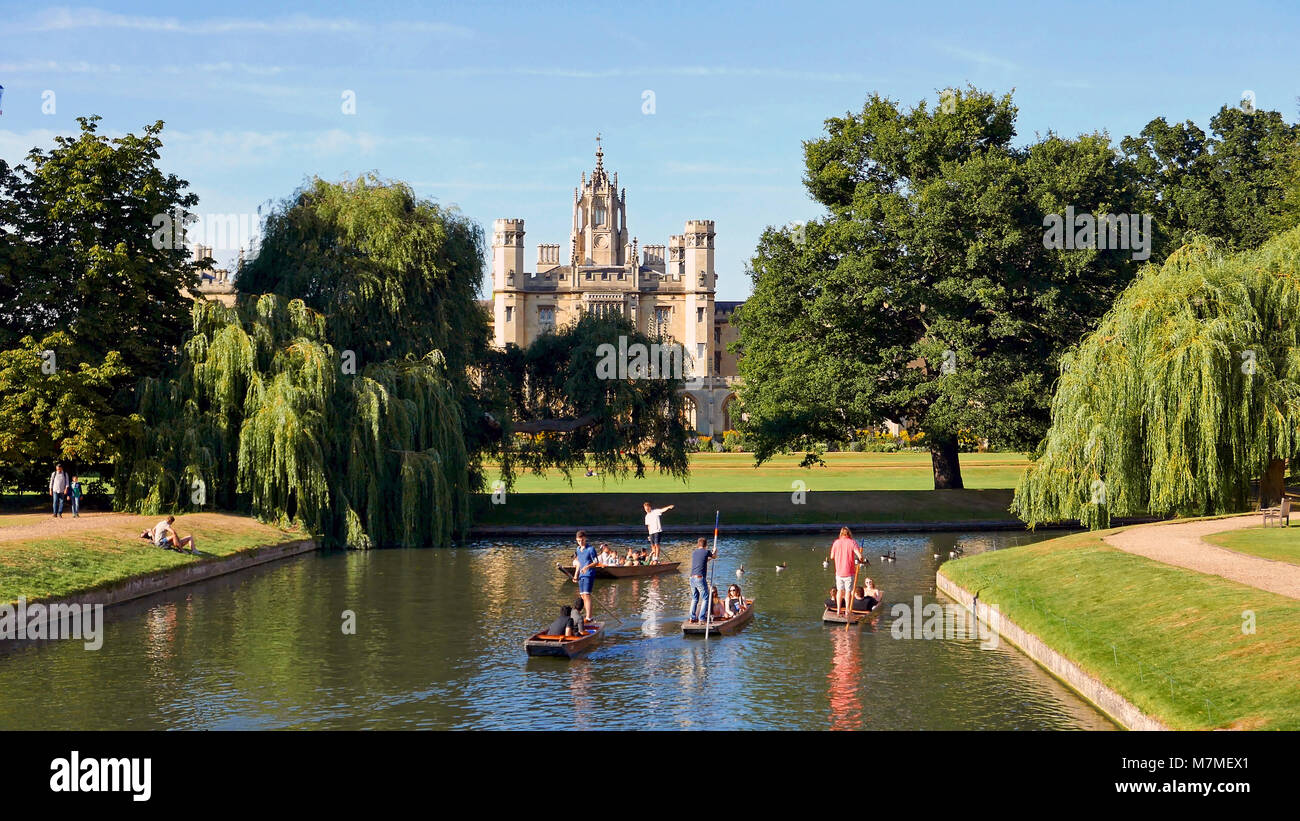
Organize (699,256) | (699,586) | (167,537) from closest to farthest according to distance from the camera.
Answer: (699,586)
(167,537)
(699,256)

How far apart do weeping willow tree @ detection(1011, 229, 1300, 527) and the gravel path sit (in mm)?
851

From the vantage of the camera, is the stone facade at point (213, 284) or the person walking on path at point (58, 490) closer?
the person walking on path at point (58, 490)

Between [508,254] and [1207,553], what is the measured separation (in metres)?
112

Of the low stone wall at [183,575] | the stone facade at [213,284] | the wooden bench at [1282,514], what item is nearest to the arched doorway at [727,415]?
the stone facade at [213,284]

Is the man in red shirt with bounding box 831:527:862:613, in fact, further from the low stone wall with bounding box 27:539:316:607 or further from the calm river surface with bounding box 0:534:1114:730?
the low stone wall with bounding box 27:539:316:607

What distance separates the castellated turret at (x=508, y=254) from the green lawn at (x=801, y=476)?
159 feet

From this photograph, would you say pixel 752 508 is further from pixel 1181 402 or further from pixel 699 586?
pixel 699 586

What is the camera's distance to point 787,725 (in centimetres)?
1499

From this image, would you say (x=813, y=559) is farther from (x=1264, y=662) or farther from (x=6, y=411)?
(x=6, y=411)

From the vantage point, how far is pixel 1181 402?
3172 centimetres

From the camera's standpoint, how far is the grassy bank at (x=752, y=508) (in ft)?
143

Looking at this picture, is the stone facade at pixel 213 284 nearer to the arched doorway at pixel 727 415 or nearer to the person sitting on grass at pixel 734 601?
the person sitting on grass at pixel 734 601

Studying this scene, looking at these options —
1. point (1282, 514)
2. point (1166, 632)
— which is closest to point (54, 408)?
point (1166, 632)

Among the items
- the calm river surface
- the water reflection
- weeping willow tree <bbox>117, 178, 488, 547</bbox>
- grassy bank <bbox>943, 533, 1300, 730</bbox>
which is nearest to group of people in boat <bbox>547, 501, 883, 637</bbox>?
the calm river surface
